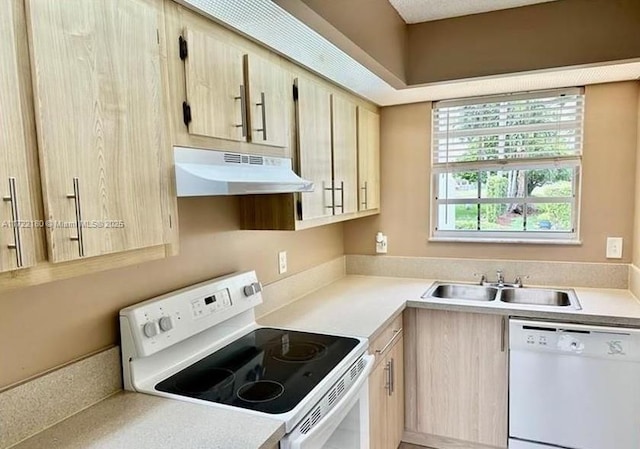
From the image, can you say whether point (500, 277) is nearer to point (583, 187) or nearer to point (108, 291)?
point (583, 187)

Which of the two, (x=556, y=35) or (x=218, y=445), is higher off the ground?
(x=556, y=35)

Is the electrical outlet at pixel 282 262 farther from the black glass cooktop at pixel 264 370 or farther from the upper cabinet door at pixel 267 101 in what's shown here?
the upper cabinet door at pixel 267 101

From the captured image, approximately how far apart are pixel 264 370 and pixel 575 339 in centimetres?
165

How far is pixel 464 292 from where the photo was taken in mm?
2949

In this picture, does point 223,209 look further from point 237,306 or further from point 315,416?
point 315,416

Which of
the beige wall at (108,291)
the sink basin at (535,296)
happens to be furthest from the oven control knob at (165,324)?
the sink basin at (535,296)

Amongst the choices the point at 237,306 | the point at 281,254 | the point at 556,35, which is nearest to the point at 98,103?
the point at 237,306

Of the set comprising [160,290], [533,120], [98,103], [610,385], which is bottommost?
[610,385]

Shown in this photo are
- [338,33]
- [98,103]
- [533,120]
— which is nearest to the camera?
[98,103]

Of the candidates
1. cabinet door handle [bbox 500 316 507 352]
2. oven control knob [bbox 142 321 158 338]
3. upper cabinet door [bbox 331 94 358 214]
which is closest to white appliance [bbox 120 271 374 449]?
oven control knob [bbox 142 321 158 338]

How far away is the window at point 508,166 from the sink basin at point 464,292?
1.12 feet

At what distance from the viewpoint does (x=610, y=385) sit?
223 cm

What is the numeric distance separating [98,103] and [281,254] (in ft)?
4.92

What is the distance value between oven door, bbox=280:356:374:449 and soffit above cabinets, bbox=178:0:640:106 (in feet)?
4.40
